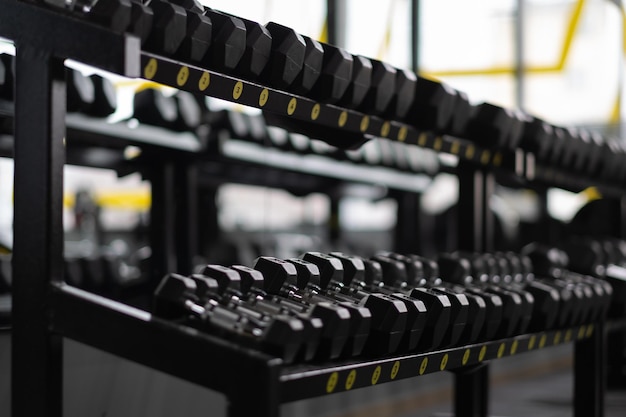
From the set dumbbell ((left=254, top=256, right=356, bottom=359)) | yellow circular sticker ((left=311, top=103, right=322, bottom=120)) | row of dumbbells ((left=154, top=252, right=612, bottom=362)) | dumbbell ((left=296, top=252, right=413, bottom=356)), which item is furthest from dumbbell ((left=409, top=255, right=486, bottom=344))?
yellow circular sticker ((left=311, top=103, right=322, bottom=120))

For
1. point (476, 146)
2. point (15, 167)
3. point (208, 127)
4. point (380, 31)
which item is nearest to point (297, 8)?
point (380, 31)

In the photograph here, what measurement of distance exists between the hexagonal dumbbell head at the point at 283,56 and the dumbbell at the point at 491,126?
915mm

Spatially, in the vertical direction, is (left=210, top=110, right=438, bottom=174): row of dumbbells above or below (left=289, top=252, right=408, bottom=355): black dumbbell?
above

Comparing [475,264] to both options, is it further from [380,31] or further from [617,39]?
[617,39]

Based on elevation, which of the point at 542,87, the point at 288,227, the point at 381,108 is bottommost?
the point at 288,227

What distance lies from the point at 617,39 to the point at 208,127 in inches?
165

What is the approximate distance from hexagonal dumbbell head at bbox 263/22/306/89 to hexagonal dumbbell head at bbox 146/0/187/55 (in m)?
0.25

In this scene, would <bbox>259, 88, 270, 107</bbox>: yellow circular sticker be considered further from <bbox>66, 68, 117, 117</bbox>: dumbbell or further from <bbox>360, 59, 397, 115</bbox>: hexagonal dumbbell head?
<bbox>66, 68, 117, 117</bbox>: dumbbell

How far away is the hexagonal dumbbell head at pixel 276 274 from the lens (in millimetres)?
1576

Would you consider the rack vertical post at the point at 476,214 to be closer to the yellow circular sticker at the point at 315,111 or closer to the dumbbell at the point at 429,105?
the dumbbell at the point at 429,105

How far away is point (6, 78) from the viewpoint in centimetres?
205

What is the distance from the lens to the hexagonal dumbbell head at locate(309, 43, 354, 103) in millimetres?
1849

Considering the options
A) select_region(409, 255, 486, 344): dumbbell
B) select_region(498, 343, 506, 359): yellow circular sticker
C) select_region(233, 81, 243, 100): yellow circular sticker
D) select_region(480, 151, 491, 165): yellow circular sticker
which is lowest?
select_region(498, 343, 506, 359): yellow circular sticker

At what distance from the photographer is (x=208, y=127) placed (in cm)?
307
